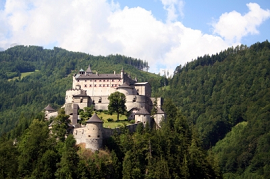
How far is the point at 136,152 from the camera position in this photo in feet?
226

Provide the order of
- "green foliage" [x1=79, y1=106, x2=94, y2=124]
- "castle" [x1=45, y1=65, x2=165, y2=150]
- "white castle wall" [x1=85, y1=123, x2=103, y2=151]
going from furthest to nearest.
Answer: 1. "green foliage" [x1=79, y1=106, x2=94, y2=124]
2. "castle" [x1=45, y1=65, x2=165, y2=150]
3. "white castle wall" [x1=85, y1=123, x2=103, y2=151]

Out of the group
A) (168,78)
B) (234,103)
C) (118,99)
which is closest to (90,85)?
(118,99)

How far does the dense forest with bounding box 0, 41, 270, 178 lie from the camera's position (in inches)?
2613

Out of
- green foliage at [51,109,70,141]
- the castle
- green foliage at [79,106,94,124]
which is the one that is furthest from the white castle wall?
green foliage at [79,106,94,124]

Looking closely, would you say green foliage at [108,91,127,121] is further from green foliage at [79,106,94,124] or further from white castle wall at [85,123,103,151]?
white castle wall at [85,123,103,151]

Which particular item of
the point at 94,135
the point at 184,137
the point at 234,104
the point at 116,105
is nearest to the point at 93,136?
the point at 94,135

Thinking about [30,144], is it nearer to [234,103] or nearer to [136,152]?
[136,152]

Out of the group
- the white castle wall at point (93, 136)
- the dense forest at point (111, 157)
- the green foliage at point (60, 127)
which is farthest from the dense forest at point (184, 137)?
the white castle wall at point (93, 136)

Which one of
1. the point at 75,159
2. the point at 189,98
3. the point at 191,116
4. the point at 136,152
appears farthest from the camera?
the point at 189,98

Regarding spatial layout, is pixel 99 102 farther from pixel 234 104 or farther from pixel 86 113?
pixel 234 104

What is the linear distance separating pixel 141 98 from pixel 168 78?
107351 mm

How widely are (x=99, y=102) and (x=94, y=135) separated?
79.2ft

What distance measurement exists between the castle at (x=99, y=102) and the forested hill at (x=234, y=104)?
45.4 m

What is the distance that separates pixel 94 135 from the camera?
67.5 meters
